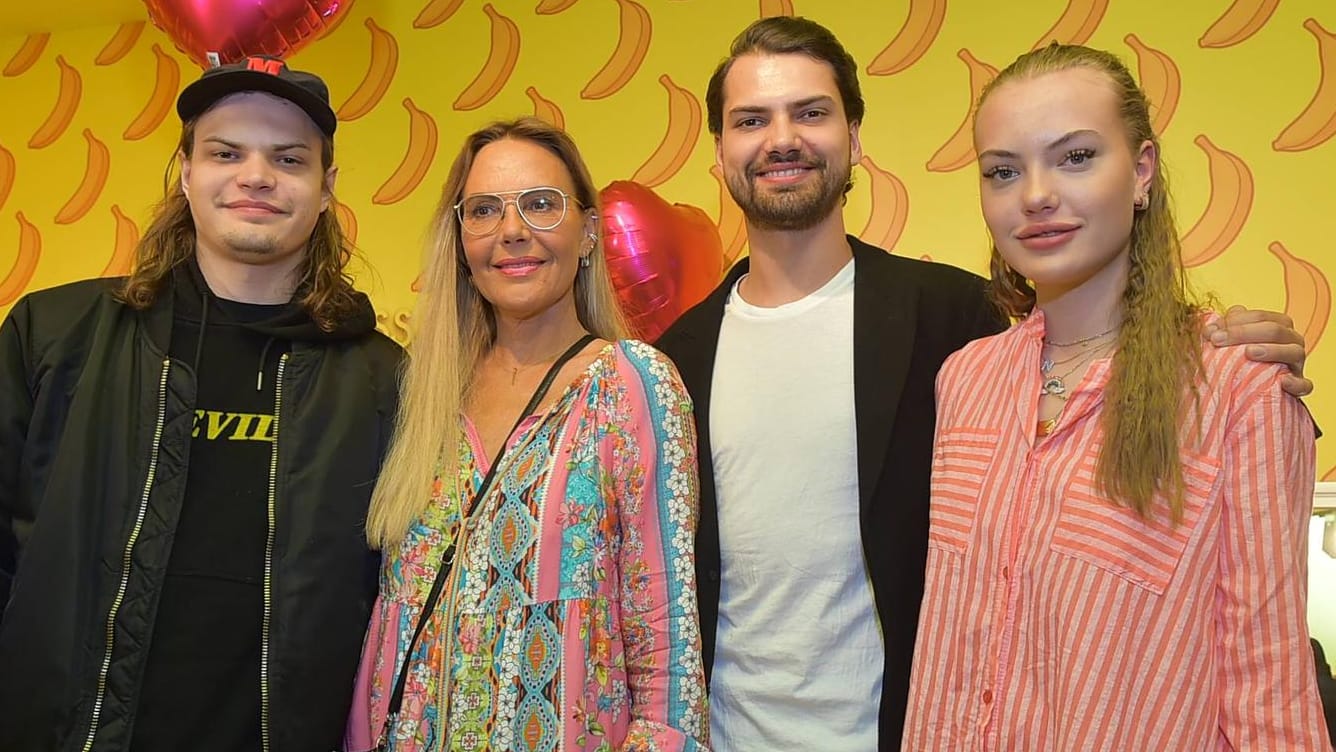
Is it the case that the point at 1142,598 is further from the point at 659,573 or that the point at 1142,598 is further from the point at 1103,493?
the point at 659,573

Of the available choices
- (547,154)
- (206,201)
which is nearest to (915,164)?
(547,154)

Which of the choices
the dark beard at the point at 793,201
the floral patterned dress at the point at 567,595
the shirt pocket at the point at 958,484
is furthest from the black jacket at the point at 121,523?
the shirt pocket at the point at 958,484

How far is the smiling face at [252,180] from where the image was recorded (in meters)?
1.87

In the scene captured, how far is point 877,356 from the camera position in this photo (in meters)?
1.79

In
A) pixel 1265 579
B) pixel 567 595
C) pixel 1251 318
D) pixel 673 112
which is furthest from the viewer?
pixel 673 112

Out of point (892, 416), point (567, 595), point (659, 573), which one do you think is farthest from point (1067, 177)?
point (567, 595)

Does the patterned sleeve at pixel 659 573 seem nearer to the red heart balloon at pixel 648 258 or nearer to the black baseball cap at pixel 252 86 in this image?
the black baseball cap at pixel 252 86

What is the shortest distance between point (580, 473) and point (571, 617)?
0.70 ft

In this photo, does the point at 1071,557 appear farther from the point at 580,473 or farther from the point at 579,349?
the point at 579,349

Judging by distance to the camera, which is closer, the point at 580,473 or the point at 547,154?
the point at 580,473

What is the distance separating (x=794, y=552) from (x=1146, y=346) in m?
0.62

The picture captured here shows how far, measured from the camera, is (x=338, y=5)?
2854 millimetres

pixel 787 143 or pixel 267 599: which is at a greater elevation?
pixel 787 143

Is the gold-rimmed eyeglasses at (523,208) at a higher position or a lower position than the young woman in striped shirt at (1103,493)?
higher
